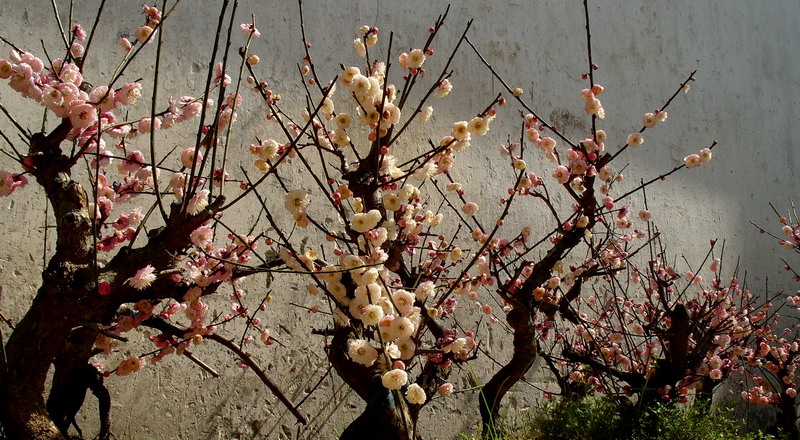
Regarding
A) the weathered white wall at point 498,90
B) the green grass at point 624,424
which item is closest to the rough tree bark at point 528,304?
the green grass at point 624,424

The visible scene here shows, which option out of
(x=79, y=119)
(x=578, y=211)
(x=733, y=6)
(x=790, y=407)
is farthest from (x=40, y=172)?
(x=733, y=6)

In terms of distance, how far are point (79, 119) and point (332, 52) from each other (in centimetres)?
154

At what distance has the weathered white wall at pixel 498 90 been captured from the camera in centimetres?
216

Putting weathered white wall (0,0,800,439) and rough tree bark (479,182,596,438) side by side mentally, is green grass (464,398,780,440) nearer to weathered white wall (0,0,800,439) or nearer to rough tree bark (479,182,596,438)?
rough tree bark (479,182,596,438)

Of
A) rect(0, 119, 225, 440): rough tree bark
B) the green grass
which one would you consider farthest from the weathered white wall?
rect(0, 119, 225, 440): rough tree bark

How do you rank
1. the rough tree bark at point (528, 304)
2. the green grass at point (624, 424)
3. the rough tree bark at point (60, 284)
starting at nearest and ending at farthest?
the rough tree bark at point (60, 284)
the rough tree bark at point (528, 304)
the green grass at point (624, 424)

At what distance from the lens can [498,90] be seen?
10.8 ft

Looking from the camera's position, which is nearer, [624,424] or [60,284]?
[60,284]

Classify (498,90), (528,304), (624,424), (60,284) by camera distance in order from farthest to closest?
(498,90) → (624,424) → (528,304) → (60,284)

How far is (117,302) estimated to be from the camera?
4.66 feet

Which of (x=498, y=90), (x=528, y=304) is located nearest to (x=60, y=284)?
(x=528, y=304)

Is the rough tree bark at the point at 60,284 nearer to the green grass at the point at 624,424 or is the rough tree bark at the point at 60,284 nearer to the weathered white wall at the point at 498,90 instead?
the weathered white wall at the point at 498,90

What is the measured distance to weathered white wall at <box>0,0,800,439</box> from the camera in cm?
216

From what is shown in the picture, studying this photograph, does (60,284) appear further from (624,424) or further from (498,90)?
(498,90)
